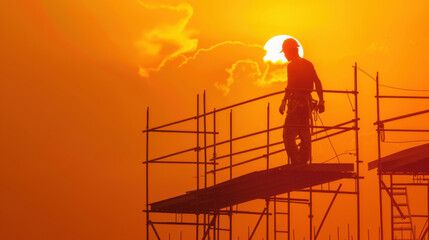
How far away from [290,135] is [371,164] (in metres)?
2.63

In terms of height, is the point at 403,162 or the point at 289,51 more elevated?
the point at 289,51

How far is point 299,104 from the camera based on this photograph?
14.3 metres

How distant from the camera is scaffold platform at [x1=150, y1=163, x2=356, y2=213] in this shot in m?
14.0

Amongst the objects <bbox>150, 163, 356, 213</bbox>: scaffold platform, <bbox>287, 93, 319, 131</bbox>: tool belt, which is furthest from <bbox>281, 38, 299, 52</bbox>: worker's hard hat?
<bbox>150, 163, 356, 213</bbox>: scaffold platform

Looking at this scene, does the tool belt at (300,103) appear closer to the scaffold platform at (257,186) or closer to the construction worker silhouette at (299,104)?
the construction worker silhouette at (299,104)

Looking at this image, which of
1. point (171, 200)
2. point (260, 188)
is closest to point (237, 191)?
point (260, 188)

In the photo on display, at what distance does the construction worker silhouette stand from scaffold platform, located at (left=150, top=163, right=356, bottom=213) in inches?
11.5

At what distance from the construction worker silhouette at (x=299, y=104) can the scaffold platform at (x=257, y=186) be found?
0.29 m

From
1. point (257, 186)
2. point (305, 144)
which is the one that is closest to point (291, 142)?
point (305, 144)

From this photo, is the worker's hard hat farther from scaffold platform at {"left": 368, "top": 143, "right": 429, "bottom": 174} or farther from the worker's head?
scaffold platform at {"left": 368, "top": 143, "right": 429, "bottom": 174}

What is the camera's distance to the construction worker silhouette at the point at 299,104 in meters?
14.2

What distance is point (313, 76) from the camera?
14477 mm

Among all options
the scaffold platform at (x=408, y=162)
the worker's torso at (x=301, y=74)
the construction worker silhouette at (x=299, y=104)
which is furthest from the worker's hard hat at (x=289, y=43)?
the scaffold platform at (x=408, y=162)

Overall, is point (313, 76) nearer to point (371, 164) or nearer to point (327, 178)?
point (327, 178)
